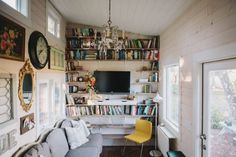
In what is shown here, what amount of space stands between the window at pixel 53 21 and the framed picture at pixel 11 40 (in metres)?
1.26

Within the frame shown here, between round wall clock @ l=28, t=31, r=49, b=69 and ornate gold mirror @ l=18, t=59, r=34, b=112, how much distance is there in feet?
0.55

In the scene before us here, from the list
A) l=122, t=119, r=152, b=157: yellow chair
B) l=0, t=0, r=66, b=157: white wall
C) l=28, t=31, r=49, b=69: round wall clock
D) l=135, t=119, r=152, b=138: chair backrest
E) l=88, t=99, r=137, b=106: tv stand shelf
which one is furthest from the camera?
l=88, t=99, r=137, b=106: tv stand shelf

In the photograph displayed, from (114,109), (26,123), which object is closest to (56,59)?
(26,123)

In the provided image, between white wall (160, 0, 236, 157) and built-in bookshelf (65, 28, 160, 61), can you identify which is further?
built-in bookshelf (65, 28, 160, 61)

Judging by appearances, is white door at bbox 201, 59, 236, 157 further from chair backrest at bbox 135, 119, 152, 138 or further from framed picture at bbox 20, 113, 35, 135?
framed picture at bbox 20, 113, 35, 135

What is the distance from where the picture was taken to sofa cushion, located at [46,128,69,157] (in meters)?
2.80

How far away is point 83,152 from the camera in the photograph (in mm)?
3195

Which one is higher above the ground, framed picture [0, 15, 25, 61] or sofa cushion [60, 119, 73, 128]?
framed picture [0, 15, 25, 61]

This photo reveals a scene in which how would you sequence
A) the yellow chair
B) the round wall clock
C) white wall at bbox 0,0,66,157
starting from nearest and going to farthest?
white wall at bbox 0,0,66,157
the round wall clock
the yellow chair

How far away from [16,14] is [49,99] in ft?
5.57

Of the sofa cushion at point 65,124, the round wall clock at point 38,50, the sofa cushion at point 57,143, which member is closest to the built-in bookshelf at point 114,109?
the sofa cushion at point 65,124

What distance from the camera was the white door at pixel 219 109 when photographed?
196 cm

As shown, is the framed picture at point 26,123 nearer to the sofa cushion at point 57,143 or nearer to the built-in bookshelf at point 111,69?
the sofa cushion at point 57,143

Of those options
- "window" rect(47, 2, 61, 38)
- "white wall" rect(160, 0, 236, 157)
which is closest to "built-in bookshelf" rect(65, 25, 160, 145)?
"window" rect(47, 2, 61, 38)
